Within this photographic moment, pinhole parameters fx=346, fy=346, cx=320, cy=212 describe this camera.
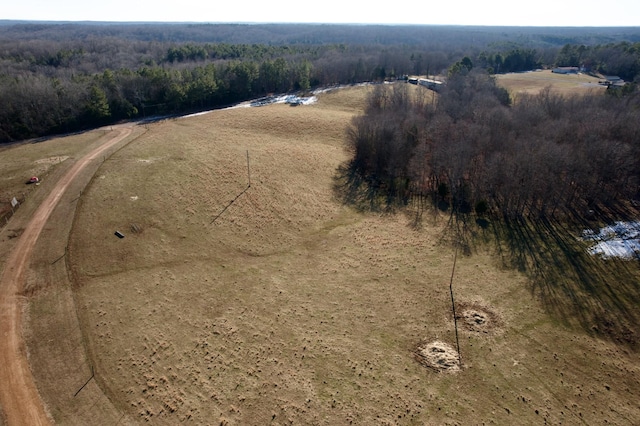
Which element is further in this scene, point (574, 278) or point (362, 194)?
point (362, 194)

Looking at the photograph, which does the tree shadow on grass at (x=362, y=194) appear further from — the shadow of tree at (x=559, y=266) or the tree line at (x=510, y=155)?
the tree line at (x=510, y=155)

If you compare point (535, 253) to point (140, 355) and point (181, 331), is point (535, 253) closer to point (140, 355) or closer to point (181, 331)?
point (181, 331)

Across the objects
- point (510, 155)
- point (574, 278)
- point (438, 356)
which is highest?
point (510, 155)

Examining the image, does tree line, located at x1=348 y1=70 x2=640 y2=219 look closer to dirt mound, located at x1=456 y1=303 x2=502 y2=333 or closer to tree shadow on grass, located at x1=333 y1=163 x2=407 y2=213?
tree shadow on grass, located at x1=333 y1=163 x2=407 y2=213

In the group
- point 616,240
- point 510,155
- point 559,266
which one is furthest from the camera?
point 510,155

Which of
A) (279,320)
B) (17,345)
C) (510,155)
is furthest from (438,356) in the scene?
(510,155)

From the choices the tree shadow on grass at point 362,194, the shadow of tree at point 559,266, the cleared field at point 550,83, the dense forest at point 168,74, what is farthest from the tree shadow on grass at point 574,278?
the dense forest at point 168,74

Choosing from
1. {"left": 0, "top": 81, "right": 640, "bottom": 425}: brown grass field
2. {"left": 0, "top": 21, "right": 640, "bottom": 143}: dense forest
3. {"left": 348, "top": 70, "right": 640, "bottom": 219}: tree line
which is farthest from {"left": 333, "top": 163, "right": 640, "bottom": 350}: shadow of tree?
{"left": 0, "top": 21, "right": 640, "bottom": 143}: dense forest

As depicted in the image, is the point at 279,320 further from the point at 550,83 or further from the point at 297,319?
the point at 550,83
